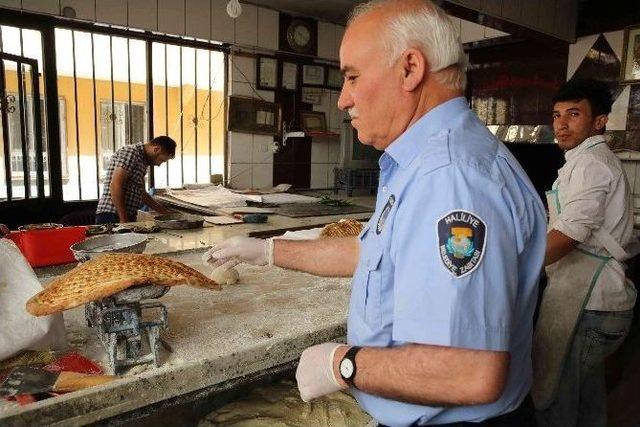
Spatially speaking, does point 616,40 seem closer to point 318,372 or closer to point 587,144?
point 587,144

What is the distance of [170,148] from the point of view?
14.3 feet

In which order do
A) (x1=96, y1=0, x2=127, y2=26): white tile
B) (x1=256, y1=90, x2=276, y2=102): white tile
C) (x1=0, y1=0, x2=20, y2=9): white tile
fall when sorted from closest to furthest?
(x1=0, y1=0, x2=20, y2=9): white tile
(x1=96, y1=0, x2=127, y2=26): white tile
(x1=256, y1=90, x2=276, y2=102): white tile

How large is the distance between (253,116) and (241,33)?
0.90 m

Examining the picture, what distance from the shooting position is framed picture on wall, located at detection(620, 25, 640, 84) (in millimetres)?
3912

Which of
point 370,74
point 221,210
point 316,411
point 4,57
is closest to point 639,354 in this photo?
point 316,411

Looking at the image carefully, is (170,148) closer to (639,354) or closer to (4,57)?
(4,57)

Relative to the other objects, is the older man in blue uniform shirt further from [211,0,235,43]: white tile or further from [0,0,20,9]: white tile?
[211,0,235,43]: white tile

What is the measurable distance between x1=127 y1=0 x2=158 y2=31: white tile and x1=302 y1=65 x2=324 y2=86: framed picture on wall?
1838mm

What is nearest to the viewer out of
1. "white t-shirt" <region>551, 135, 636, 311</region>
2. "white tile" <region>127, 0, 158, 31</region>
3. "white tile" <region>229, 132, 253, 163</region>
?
"white t-shirt" <region>551, 135, 636, 311</region>

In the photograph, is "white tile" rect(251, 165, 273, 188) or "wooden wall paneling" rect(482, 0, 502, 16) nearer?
"wooden wall paneling" rect(482, 0, 502, 16)

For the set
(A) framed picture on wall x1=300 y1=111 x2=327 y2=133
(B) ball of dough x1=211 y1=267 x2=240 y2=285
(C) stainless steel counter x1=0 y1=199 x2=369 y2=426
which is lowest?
(C) stainless steel counter x1=0 y1=199 x2=369 y2=426

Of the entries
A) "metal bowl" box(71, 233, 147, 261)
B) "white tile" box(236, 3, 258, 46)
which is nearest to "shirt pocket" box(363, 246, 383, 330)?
"metal bowl" box(71, 233, 147, 261)

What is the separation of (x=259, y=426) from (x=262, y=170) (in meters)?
4.14

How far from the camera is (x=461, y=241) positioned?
0.78 metres
